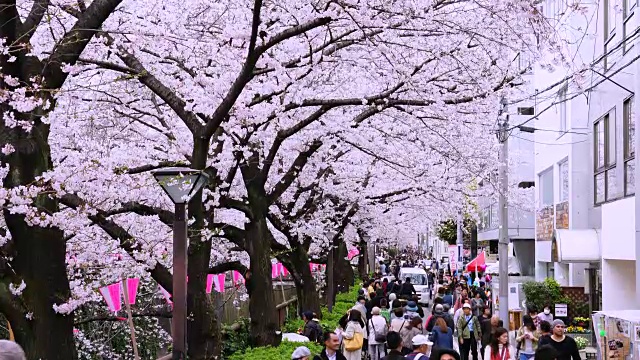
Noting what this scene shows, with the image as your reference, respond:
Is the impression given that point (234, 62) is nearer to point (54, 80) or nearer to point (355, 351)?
point (54, 80)

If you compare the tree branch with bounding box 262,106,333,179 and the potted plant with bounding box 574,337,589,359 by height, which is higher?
the tree branch with bounding box 262,106,333,179

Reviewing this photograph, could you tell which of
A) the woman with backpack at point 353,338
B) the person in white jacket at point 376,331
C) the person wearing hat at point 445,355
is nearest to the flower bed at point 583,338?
the person in white jacket at point 376,331

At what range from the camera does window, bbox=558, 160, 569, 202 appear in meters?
27.6

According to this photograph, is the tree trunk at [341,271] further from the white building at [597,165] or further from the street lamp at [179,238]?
the street lamp at [179,238]

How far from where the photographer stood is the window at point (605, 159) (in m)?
19.8

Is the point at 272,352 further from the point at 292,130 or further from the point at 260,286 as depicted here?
the point at 292,130

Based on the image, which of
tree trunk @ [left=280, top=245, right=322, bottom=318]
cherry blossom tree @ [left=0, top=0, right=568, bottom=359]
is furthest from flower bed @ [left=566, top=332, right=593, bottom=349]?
tree trunk @ [left=280, top=245, right=322, bottom=318]

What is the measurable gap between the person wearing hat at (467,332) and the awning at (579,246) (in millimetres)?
6011

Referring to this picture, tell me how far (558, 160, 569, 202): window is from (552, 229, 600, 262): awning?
3990mm

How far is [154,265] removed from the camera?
11.8m

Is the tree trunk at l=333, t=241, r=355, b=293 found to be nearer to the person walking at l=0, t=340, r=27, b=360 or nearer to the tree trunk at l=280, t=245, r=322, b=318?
the tree trunk at l=280, t=245, r=322, b=318

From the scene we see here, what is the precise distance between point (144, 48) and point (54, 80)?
423 centimetres

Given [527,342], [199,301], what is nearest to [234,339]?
[527,342]

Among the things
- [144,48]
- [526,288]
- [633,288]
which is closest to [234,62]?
[144,48]
